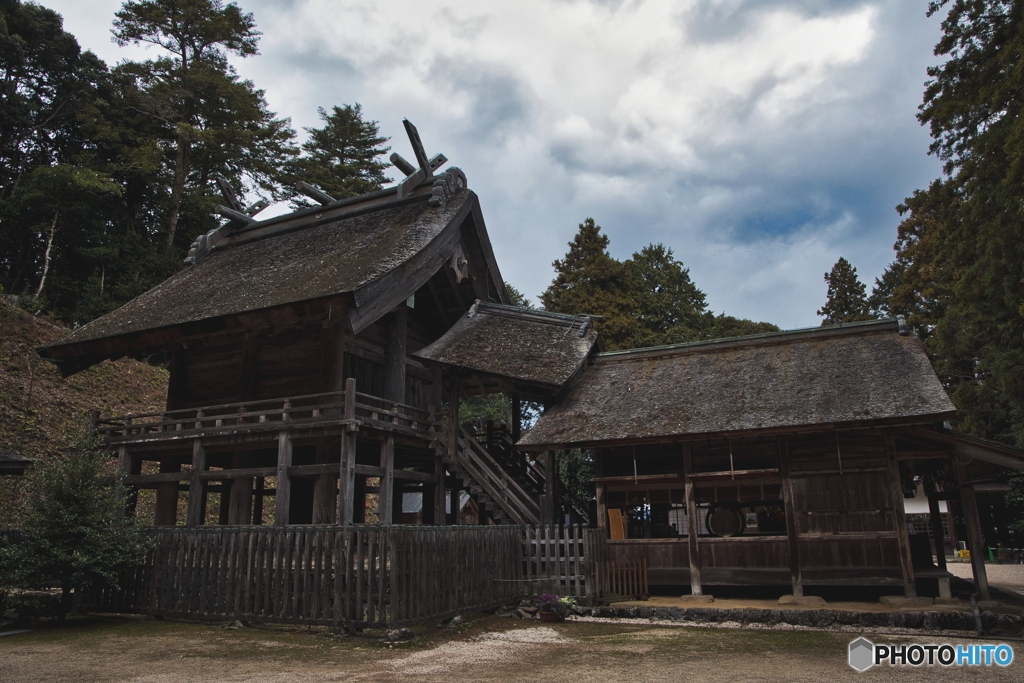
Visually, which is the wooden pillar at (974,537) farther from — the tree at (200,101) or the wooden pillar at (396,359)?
the tree at (200,101)

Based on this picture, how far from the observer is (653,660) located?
7.65m

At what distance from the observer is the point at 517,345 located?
1716cm

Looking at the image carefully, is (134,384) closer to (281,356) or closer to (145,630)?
(281,356)

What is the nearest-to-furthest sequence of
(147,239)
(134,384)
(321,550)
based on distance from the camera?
1. (321,550)
2. (134,384)
3. (147,239)

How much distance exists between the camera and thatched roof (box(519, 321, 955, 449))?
12.0m

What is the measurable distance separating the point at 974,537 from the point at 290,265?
16.9 m

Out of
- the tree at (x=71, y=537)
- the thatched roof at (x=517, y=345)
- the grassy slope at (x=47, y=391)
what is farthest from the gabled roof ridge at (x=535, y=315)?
the grassy slope at (x=47, y=391)

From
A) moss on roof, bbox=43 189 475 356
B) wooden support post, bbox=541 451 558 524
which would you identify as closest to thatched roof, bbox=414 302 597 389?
wooden support post, bbox=541 451 558 524

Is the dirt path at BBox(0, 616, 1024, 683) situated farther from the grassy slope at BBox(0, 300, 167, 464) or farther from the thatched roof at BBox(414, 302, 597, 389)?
the grassy slope at BBox(0, 300, 167, 464)

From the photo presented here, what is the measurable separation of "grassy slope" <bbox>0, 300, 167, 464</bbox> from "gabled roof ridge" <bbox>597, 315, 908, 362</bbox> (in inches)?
635

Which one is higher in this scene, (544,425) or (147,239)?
(147,239)

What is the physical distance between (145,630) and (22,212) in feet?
95.9

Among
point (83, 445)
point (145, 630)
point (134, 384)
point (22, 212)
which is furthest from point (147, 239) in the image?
point (145, 630)

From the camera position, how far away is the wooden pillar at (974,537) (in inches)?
440
